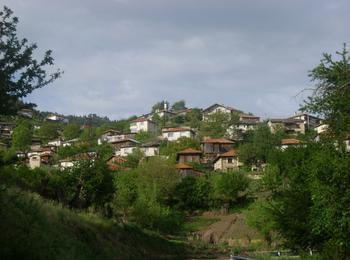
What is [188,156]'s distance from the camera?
102 meters

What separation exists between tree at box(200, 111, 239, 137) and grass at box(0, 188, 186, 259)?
258 ft

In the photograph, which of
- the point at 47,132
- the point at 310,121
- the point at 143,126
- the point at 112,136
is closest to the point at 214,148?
the point at 310,121

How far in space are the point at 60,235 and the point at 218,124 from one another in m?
107

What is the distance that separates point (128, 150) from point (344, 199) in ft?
353

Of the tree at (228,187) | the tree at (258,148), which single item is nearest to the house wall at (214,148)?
the tree at (258,148)

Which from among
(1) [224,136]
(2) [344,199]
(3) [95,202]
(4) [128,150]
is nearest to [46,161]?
(4) [128,150]

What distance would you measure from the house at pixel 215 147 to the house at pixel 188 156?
5138 millimetres

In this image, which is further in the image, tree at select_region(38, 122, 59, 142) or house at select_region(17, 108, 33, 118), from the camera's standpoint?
tree at select_region(38, 122, 59, 142)

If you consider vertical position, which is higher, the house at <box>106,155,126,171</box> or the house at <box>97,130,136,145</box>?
the house at <box>97,130,136,145</box>

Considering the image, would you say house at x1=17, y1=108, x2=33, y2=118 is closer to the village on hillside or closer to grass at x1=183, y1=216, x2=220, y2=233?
grass at x1=183, y1=216, x2=220, y2=233

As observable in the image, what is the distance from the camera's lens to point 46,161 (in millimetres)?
96875

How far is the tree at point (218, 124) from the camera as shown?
5022 inches

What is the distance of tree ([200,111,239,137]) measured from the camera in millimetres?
127562

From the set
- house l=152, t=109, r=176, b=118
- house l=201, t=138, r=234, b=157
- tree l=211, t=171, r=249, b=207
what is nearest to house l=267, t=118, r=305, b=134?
house l=201, t=138, r=234, b=157
